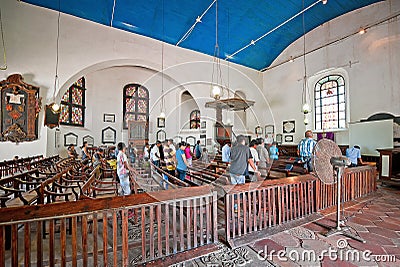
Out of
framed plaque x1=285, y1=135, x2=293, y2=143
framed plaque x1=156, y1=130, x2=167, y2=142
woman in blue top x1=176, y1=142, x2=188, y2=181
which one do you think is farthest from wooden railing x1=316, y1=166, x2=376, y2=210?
framed plaque x1=156, y1=130, x2=167, y2=142

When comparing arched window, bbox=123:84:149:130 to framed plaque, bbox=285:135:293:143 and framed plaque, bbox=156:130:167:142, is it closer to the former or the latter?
framed plaque, bbox=156:130:167:142

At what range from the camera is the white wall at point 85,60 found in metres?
5.80

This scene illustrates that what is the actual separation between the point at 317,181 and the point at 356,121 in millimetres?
6707

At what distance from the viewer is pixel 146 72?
11227 millimetres

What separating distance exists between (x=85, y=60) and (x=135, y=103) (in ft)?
13.8

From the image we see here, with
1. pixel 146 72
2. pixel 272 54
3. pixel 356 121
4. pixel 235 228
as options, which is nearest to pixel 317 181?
pixel 235 228

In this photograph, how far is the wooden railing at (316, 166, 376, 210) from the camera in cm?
304

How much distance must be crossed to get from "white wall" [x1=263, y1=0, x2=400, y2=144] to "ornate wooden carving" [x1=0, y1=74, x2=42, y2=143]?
33.8 feet

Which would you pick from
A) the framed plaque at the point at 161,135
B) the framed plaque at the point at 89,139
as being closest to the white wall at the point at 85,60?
the framed plaque at the point at 89,139

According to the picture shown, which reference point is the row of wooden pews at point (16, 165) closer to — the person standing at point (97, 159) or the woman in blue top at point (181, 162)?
the person standing at point (97, 159)

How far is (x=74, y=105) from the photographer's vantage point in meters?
8.88

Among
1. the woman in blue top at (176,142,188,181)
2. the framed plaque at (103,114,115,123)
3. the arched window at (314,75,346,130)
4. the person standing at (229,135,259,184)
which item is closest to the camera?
the person standing at (229,135,259,184)

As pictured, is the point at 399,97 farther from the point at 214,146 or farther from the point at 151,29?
the point at 151,29

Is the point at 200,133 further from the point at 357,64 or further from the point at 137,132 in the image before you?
the point at 357,64
